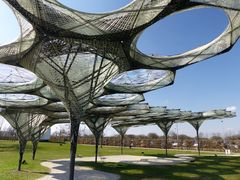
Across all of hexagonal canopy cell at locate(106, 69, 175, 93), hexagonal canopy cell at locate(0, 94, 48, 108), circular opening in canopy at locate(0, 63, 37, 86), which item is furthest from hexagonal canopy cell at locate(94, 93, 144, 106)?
circular opening in canopy at locate(0, 63, 37, 86)

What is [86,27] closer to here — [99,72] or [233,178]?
[99,72]

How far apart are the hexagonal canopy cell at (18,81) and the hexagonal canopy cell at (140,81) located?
716cm

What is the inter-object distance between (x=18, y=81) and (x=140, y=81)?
486 inches

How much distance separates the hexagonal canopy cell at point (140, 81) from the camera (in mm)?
26844

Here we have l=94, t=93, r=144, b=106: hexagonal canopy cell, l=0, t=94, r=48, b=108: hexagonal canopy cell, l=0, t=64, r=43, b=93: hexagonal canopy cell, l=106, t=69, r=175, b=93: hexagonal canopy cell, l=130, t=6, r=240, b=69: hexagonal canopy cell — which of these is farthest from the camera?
l=0, t=94, r=48, b=108: hexagonal canopy cell

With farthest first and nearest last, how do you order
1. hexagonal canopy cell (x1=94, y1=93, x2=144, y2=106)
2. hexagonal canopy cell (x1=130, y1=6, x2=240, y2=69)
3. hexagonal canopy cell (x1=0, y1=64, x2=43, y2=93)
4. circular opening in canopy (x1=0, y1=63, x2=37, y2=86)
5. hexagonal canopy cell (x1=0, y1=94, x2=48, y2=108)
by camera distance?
1. hexagonal canopy cell (x1=0, y1=94, x2=48, y2=108)
2. hexagonal canopy cell (x1=94, y1=93, x2=144, y2=106)
3. hexagonal canopy cell (x1=0, y1=64, x2=43, y2=93)
4. circular opening in canopy (x1=0, y1=63, x2=37, y2=86)
5. hexagonal canopy cell (x1=130, y1=6, x2=240, y2=69)

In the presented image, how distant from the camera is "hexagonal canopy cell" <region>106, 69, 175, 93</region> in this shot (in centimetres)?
Result: 2684

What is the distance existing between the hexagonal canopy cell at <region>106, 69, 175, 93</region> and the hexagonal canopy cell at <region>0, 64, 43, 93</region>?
716 centimetres

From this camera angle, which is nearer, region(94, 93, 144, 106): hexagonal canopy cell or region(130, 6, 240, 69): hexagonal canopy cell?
region(130, 6, 240, 69): hexagonal canopy cell

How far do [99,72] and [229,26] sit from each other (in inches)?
377

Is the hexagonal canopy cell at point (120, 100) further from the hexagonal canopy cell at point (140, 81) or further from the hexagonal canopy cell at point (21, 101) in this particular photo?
the hexagonal canopy cell at point (21, 101)

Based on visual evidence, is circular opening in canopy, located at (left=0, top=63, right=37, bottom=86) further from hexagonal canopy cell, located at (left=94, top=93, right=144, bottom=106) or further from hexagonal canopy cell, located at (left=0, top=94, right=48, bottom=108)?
hexagonal canopy cell, located at (left=94, top=93, right=144, bottom=106)

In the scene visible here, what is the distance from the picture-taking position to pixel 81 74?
21.2 m

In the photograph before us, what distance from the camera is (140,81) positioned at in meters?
28.0
